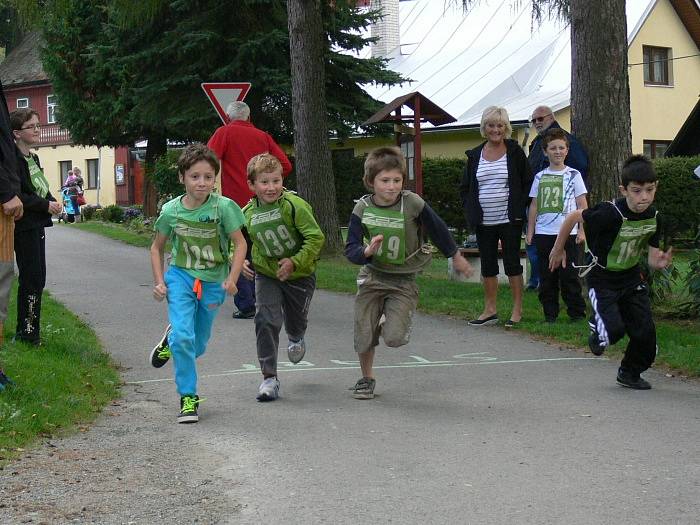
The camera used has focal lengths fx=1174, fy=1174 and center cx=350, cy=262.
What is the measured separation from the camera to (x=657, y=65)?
36906mm

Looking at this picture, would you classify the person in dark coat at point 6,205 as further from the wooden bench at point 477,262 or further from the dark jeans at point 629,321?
the wooden bench at point 477,262

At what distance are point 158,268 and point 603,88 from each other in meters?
5.97

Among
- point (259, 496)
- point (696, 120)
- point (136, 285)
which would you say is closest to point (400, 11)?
point (696, 120)

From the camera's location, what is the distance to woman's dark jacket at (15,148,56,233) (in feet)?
28.2

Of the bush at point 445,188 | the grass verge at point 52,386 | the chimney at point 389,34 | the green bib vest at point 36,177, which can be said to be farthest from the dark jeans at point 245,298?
the chimney at point 389,34

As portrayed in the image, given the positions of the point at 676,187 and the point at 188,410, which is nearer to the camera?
the point at 188,410

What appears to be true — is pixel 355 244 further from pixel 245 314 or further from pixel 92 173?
pixel 92 173

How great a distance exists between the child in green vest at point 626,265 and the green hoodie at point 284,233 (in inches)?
71.0

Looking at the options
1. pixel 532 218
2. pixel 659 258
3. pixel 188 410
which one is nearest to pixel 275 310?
pixel 188 410

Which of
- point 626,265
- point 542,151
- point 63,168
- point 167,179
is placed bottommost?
point 626,265

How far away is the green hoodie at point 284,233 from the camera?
7648 mm

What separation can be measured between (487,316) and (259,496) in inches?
246

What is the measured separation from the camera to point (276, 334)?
307 inches

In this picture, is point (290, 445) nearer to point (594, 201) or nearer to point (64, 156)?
point (594, 201)
